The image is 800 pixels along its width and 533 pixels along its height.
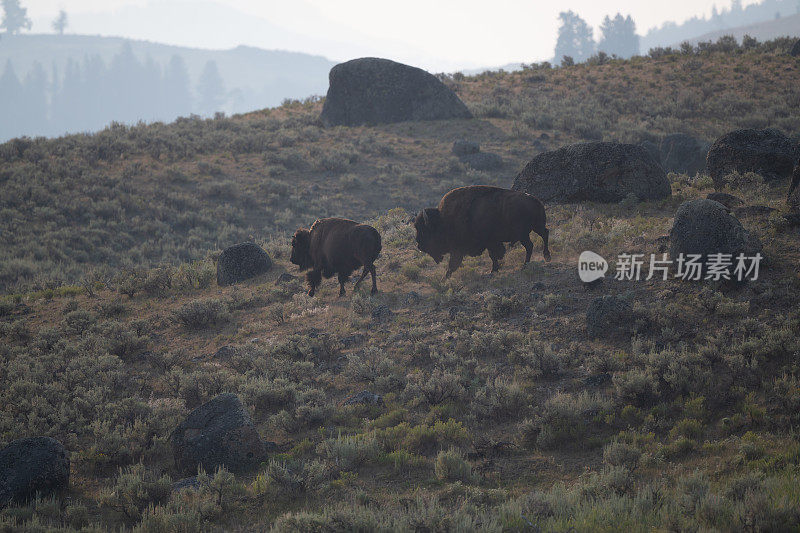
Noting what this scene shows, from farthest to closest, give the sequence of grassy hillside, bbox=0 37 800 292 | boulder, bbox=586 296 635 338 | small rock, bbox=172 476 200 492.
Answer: grassy hillside, bbox=0 37 800 292, boulder, bbox=586 296 635 338, small rock, bbox=172 476 200 492

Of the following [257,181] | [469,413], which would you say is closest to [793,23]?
[257,181]

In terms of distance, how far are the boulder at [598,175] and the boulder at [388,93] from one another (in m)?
19.3

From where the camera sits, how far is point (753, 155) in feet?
46.0

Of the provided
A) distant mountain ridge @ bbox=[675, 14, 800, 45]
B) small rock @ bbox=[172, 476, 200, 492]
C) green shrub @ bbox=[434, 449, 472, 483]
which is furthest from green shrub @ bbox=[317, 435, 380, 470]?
distant mountain ridge @ bbox=[675, 14, 800, 45]

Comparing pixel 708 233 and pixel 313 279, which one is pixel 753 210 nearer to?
pixel 708 233

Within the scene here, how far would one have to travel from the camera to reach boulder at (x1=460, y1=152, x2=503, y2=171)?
26.2 metres

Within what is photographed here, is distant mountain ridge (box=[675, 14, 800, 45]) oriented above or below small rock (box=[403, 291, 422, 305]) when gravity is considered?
above

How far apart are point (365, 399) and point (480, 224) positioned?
516 cm

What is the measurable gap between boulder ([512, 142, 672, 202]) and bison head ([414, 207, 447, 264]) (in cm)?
432

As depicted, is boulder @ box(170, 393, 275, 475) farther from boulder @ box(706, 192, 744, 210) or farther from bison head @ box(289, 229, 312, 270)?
boulder @ box(706, 192, 744, 210)

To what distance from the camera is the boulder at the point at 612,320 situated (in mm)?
8492

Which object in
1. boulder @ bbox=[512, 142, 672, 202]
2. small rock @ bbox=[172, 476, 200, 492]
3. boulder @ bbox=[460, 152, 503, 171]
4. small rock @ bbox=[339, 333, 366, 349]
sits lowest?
small rock @ bbox=[172, 476, 200, 492]

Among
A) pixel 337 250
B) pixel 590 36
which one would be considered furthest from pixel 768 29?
pixel 337 250

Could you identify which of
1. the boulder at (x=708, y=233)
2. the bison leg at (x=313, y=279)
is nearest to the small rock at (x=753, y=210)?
the boulder at (x=708, y=233)
